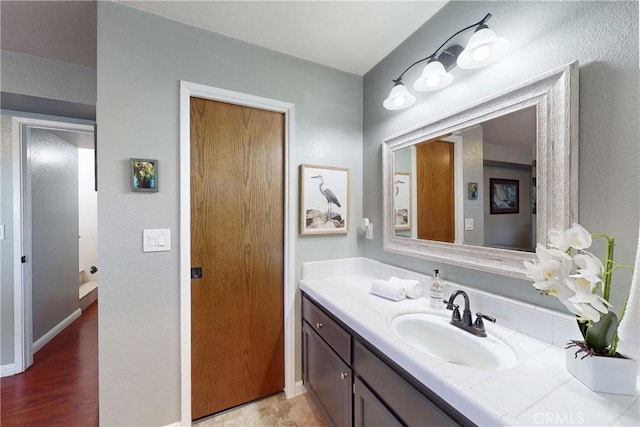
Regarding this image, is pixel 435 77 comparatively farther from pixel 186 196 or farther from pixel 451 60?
pixel 186 196

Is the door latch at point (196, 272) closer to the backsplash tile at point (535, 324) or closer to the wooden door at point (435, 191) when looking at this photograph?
the wooden door at point (435, 191)

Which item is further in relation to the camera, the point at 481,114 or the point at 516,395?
the point at 481,114

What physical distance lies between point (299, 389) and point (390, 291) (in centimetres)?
108

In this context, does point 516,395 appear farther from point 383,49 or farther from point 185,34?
point 185,34

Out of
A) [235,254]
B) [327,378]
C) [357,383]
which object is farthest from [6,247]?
[357,383]

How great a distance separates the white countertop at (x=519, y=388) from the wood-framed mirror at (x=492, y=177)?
1.12ft

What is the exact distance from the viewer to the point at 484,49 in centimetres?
110

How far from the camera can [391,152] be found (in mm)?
1767

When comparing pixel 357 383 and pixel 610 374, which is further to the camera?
pixel 357 383

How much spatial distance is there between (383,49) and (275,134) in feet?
3.13

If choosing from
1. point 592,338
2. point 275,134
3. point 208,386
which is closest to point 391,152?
point 275,134

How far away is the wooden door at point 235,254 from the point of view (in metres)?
1.57

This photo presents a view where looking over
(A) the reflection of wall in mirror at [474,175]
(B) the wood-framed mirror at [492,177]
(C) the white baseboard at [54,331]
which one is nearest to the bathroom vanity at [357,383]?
(B) the wood-framed mirror at [492,177]

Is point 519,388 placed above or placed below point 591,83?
below
